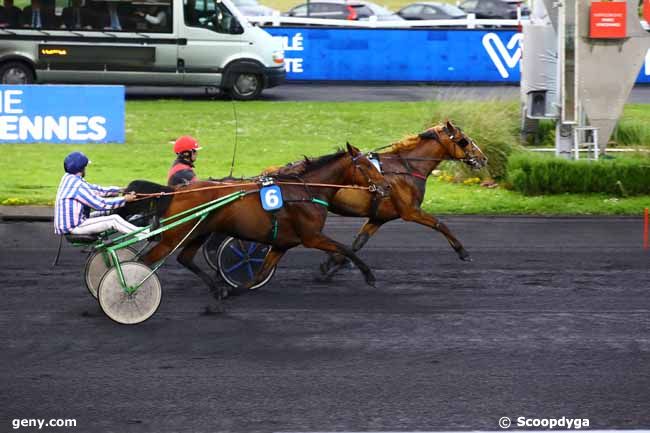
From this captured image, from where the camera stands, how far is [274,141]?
20922 millimetres

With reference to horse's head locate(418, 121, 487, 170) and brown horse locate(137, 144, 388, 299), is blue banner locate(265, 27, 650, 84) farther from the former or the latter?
brown horse locate(137, 144, 388, 299)

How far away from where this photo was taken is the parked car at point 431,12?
39812 millimetres

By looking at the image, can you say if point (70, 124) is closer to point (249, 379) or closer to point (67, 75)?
point (67, 75)

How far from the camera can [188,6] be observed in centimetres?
2536

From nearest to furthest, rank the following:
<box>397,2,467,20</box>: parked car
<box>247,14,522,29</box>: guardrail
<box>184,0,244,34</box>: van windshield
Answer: <box>184,0,244,34</box>: van windshield < <box>247,14,522,29</box>: guardrail < <box>397,2,467,20</box>: parked car

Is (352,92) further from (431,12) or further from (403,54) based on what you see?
(431,12)

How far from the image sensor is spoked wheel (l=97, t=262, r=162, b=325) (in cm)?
991

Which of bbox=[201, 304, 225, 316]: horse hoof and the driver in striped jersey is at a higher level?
the driver in striped jersey

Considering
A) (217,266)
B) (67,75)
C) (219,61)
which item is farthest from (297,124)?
(217,266)

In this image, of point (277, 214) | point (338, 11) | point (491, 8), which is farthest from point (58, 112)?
point (491, 8)

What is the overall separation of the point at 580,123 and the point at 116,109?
26.2 feet

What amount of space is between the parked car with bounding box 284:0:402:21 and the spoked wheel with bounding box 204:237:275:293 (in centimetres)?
2666

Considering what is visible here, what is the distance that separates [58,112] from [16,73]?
5.38m

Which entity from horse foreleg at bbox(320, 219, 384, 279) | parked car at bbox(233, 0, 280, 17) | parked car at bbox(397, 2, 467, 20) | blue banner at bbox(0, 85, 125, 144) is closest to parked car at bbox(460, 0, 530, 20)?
parked car at bbox(397, 2, 467, 20)
